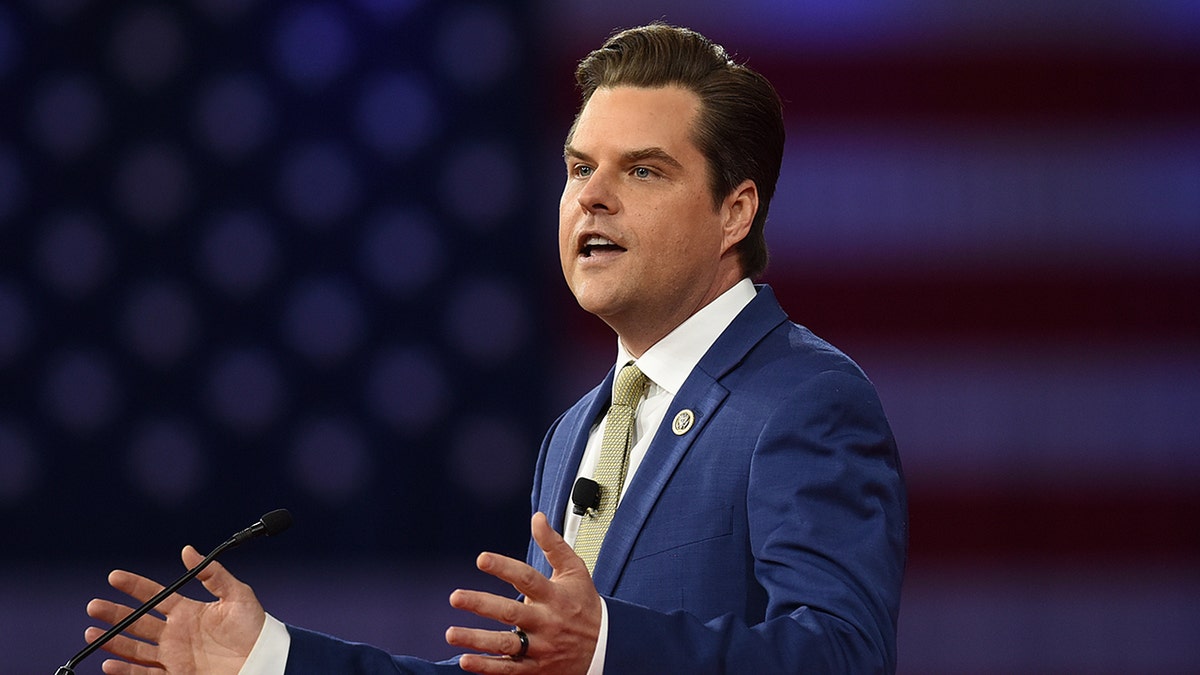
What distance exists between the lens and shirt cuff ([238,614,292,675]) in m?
1.49

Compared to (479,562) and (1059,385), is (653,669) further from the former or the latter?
(1059,385)

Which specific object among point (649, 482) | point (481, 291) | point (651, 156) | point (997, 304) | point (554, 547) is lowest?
point (554, 547)

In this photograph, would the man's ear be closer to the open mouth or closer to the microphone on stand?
the open mouth

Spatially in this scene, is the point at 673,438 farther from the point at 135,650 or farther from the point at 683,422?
the point at 135,650

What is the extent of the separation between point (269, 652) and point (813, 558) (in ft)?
1.90

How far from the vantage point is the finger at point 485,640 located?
124 cm

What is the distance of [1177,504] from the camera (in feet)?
11.6

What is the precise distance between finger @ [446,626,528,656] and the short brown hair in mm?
785

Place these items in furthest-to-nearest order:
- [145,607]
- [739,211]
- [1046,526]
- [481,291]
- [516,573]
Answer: [481,291] < [1046,526] < [739,211] < [145,607] < [516,573]

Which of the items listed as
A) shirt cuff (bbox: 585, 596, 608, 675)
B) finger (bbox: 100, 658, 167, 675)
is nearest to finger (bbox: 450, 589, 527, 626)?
shirt cuff (bbox: 585, 596, 608, 675)

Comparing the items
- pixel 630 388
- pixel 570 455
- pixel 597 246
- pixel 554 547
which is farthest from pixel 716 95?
pixel 554 547

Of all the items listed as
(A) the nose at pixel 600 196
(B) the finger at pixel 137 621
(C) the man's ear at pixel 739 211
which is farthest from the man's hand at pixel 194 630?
(C) the man's ear at pixel 739 211

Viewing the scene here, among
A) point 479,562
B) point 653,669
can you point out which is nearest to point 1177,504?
point 653,669

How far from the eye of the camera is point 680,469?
1668 mm
